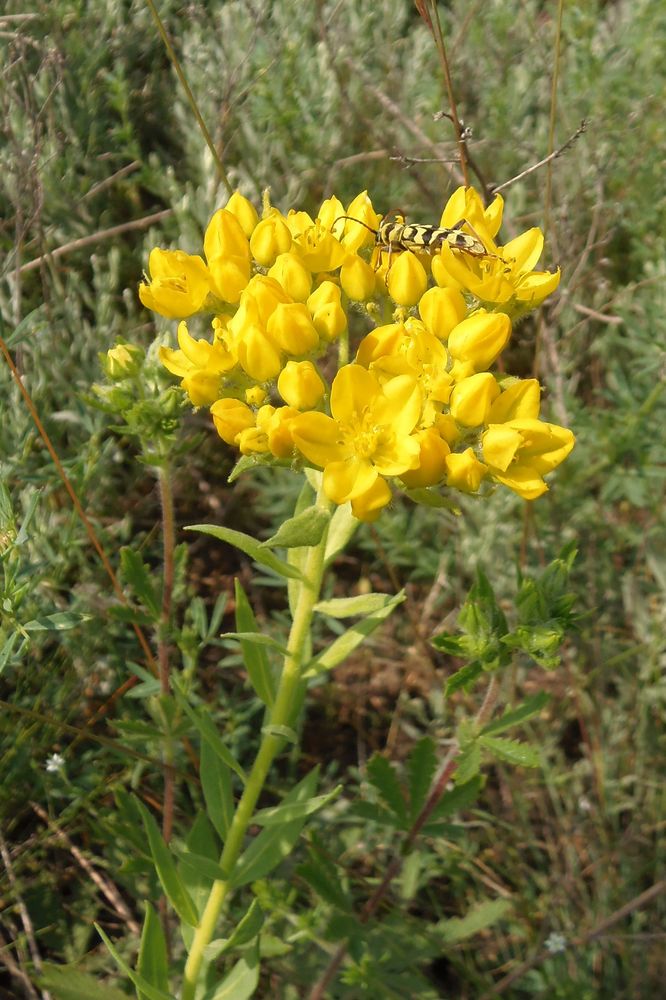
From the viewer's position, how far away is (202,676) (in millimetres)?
3695

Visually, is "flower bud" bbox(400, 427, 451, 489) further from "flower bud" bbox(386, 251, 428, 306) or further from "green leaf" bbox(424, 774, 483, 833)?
"green leaf" bbox(424, 774, 483, 833)

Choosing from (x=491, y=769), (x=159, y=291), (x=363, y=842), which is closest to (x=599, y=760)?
(x=491, y=769)

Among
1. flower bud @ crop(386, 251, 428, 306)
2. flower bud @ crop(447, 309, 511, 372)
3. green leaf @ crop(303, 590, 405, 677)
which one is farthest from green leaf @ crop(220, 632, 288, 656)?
flower bud @ crop(386, 251, 428, 306)

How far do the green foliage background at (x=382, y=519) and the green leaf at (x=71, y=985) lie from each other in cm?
36

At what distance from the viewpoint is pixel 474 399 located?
2.08m

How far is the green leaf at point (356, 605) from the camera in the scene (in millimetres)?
2213

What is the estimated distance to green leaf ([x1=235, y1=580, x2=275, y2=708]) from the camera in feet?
7.79

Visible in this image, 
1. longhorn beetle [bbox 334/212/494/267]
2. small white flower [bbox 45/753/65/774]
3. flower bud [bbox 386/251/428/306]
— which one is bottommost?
small white flower [bbox 45/753/65/774]

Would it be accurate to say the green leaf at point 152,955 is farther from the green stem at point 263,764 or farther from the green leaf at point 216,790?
the green leaf at point 216,790

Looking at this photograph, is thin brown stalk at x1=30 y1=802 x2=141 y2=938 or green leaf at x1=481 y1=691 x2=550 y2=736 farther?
thin brown stalk at x1=30 y1=802 x2=141 y2=938

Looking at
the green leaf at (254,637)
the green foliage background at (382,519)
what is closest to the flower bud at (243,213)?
the green foliage background at (382,519)

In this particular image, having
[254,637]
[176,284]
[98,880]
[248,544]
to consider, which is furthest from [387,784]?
[176,284]

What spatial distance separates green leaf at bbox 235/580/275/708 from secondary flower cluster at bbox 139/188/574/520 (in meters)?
0.48

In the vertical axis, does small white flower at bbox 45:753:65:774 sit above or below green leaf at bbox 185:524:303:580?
below
